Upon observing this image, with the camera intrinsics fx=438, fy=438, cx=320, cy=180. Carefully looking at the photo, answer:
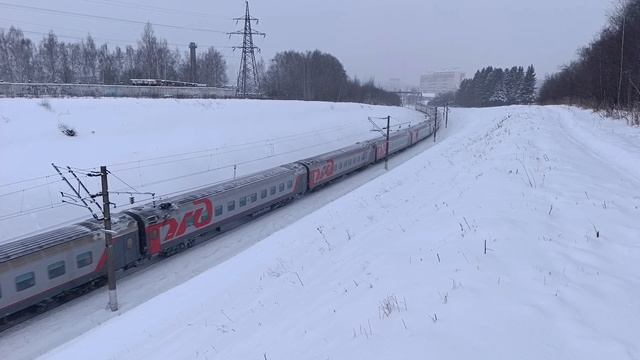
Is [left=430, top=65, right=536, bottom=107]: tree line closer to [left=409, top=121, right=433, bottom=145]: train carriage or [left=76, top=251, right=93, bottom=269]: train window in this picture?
[left=409, top=121, right=433, bottom=145]: train carriage

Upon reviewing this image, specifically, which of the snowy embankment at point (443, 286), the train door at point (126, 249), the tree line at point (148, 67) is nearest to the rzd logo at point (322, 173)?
the train door at point (126, 249)

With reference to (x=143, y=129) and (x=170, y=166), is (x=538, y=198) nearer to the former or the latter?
(x=170, y=166)

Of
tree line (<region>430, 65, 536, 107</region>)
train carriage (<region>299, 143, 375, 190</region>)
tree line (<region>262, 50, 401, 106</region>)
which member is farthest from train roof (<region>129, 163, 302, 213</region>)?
tree line (<region>430, 65, 536, 107</region>)

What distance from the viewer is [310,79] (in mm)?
98438

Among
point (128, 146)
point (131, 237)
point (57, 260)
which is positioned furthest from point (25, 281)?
point (128, 146)

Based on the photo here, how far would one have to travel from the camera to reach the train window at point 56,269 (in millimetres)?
14293

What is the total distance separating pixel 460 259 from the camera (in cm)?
710

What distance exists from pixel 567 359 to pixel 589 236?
4.33 meters

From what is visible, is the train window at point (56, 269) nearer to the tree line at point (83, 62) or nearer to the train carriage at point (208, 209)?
Result: the train carriage at point (208, 209)

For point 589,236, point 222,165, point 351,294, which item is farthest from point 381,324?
point 222,165

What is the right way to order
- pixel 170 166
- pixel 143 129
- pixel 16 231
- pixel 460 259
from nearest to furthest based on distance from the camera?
1. pixel 460 259
2. pixel 16 231
3. pixel 170 166
4. pixel 143 129

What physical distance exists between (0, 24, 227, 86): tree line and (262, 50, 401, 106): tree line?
16.5m

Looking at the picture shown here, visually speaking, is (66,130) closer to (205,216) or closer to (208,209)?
(208,209)

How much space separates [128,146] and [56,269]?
17.8 m
